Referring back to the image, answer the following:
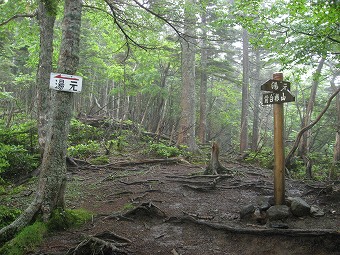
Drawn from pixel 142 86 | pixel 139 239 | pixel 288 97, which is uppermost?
pixel 142 86

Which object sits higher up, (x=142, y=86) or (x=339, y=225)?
(x=142, y=86)

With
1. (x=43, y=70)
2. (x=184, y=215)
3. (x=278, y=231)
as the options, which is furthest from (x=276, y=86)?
(x=43, y=70)

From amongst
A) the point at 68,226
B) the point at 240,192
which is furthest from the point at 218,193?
the point at 68,226

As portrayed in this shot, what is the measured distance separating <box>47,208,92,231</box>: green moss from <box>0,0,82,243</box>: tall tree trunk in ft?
0.37

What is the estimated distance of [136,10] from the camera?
8.92 metres

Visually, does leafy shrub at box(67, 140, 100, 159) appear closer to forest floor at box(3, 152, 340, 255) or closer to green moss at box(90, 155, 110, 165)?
green moss at box(90, 155, 110, 165)

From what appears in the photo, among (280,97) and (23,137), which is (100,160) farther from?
(280,97)

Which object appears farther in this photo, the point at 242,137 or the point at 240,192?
the point at 242,137

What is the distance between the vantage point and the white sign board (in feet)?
16.6

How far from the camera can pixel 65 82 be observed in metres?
5.12

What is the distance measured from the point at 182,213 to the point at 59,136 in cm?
325

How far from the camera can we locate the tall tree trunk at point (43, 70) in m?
9.38

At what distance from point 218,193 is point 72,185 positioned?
14.2ft

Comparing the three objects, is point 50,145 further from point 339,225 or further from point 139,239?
point 339,225
